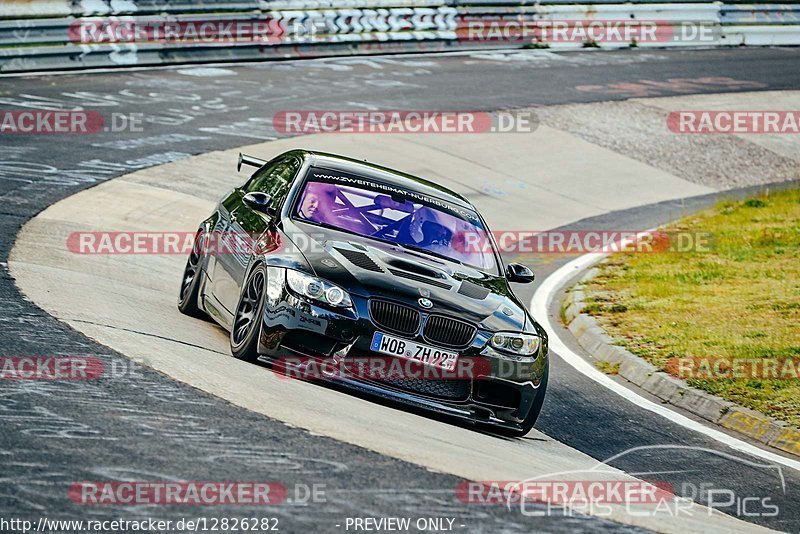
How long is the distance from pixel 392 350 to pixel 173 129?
11.8 m

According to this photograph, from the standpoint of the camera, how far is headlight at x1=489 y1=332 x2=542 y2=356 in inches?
328

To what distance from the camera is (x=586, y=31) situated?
31172mm

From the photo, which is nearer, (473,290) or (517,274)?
(473,290)

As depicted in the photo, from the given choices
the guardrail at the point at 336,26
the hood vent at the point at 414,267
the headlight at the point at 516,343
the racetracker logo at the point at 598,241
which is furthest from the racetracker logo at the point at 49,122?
the headlight at the point at 516,343

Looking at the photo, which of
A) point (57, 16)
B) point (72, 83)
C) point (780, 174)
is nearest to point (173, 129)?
point (72, 83)

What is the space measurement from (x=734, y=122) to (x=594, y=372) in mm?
14857

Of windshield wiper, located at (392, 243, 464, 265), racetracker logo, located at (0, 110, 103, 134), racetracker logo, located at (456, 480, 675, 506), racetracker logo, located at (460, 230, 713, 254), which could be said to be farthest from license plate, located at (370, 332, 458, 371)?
racetracker logo, located at (0, 110, 103, 134)

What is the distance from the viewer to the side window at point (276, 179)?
32.4ft

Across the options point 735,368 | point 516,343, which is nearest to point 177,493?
point 516,343

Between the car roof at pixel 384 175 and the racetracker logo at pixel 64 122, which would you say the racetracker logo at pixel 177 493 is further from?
the racetracker logo at pixel 64 122

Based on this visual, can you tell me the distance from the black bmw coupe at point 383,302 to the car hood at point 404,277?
1cm

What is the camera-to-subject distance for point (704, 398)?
10320mm

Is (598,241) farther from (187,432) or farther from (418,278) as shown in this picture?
(187,432)

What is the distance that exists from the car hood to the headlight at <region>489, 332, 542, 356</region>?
6 centimetres
